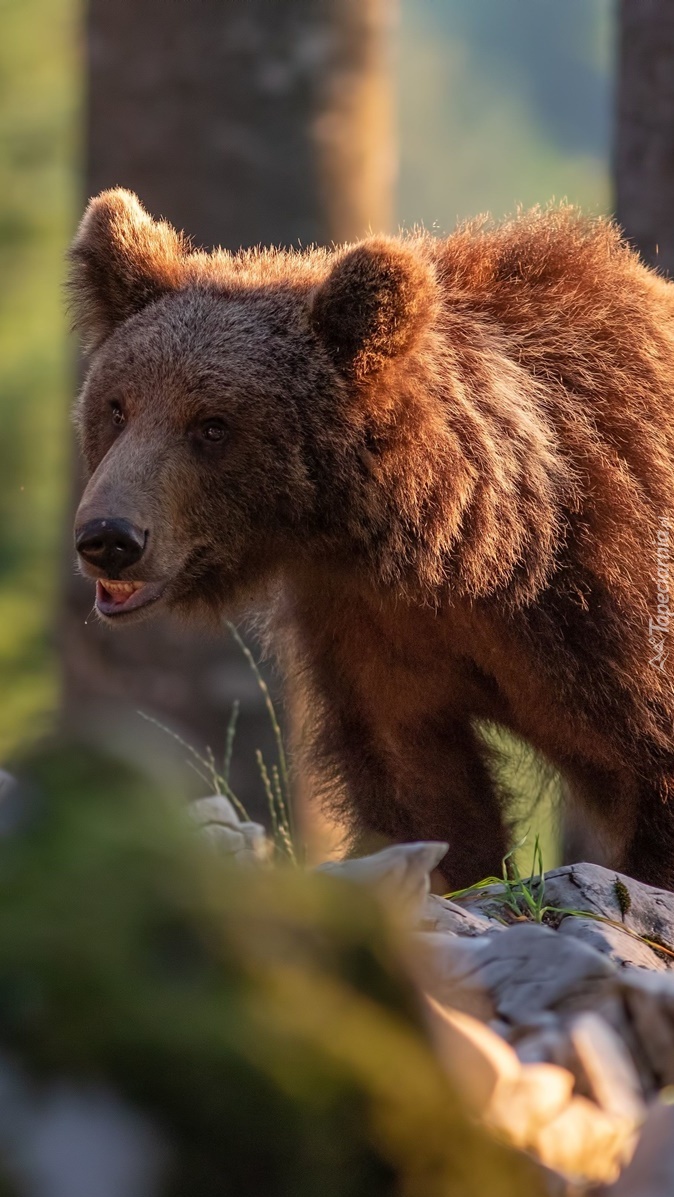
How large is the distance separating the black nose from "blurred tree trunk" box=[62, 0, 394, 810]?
3271mm

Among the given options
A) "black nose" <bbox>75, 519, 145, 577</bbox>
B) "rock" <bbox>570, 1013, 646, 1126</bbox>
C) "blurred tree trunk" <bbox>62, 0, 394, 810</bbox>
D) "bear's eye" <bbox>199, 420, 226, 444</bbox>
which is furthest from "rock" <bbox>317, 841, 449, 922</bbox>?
"blurred tree trunk" <bbox>62, 0, 394, 810</bbox>

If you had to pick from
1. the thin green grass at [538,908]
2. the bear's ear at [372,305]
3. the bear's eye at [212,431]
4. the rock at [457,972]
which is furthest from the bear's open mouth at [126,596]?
the rock at [457,972]

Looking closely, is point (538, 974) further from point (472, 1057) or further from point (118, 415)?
point (118, 415)

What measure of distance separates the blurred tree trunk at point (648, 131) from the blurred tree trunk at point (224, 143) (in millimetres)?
1344

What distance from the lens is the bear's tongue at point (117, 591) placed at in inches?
152

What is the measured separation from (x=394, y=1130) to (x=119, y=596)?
252cm

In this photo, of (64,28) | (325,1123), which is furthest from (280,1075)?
(64,28)

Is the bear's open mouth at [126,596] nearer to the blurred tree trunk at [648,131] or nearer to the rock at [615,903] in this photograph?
the rock at [615,903]

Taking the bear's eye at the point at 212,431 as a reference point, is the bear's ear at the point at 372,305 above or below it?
above

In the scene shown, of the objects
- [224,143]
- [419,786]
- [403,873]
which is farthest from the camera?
[224,143]

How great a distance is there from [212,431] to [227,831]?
1.05 metres

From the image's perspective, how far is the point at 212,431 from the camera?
388 centimetres

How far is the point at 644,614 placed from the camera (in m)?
3.99

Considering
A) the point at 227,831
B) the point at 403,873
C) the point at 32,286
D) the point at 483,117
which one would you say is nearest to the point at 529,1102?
the point at 403,873
